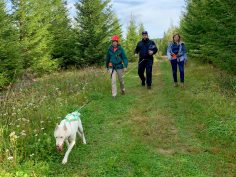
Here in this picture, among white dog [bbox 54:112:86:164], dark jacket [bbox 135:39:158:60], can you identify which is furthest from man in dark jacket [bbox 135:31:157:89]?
white dog [bbox 54:112:86:164]

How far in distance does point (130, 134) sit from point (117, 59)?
4754 mm

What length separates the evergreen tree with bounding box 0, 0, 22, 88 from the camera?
17.9 metres

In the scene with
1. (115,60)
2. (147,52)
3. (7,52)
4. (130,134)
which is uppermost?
(7,52)

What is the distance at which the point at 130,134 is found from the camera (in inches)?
318

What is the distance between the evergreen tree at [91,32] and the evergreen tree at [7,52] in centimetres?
692

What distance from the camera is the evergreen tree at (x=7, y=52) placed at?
58.6 ft

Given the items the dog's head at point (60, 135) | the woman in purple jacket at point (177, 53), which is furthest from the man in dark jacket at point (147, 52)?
the dog's head at point (60, 135)

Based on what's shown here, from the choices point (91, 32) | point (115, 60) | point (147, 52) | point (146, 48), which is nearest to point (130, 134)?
point (115, 60)

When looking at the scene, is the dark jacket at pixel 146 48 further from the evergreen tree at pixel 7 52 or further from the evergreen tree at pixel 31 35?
the evergreen tree at pixel 31 35

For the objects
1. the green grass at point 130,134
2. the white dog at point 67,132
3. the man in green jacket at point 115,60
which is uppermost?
the man in green jacket at point 115,60

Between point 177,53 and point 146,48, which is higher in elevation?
point 146,48

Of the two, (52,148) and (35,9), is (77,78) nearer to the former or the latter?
(52,148)

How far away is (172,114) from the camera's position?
9.72 metres

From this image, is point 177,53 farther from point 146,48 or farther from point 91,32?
point 91,32
